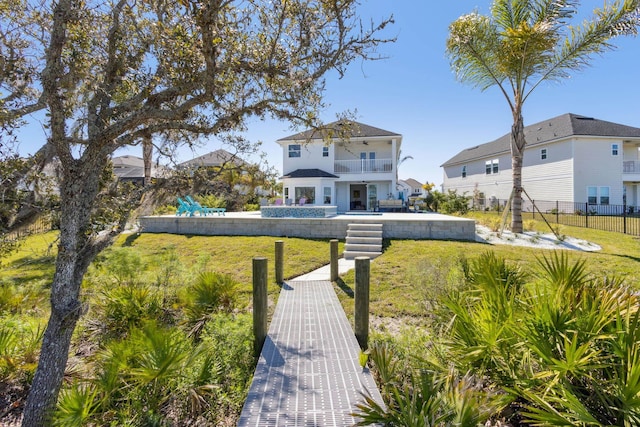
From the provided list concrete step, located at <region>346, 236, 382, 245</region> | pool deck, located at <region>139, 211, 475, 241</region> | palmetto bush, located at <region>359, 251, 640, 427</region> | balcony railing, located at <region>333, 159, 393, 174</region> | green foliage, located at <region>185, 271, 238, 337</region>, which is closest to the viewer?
palmetto bush, located at <region>359, 251, 640, 427</region>

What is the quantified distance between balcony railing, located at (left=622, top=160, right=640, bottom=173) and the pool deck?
79.6ft

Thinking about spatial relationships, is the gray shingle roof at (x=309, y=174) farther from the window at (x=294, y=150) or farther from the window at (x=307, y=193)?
the window at (x=294, y=150)

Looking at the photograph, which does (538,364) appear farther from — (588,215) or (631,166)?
(631,166)

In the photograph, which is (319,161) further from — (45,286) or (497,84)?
(45,286)

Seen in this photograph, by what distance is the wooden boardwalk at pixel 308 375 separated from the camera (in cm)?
346

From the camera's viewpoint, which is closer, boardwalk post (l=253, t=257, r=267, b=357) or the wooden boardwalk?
the wooden boardwalk

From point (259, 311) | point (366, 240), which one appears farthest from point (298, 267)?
point (259, 311)

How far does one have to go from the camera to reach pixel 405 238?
44.2 feet

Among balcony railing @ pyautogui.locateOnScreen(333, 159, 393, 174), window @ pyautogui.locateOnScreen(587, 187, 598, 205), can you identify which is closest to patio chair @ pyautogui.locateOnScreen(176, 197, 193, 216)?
balcony railing @ pyautogui.locateOnScreen(333, 159, 393, 174)

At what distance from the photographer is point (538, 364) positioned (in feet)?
11.2

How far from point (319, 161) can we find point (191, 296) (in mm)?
21402

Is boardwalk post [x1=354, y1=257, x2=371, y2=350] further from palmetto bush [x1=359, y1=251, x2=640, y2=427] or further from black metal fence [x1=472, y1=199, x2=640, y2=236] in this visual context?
black metal fence [x1=472, y1=199, x2=640, y2=236]

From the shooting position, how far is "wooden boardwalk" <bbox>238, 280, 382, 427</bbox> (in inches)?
136

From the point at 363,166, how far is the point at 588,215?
58.0ft
